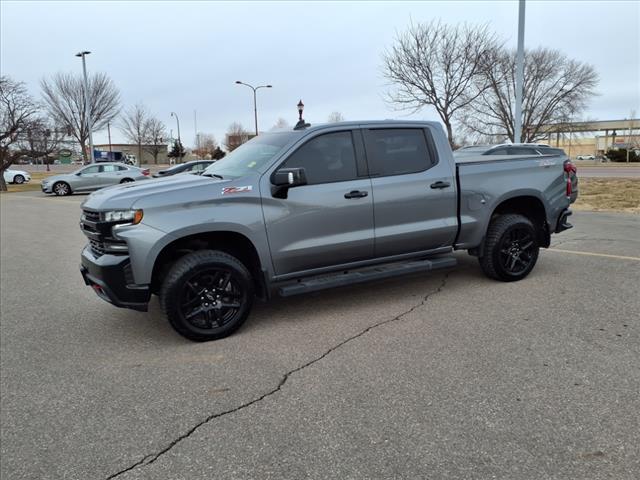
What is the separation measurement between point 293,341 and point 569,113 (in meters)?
37.9

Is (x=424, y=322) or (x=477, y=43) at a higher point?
(x=477, y=43)

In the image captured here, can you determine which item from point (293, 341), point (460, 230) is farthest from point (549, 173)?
point (293, 341)

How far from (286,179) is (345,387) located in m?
1.88

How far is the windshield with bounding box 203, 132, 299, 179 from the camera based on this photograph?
4.80 metres

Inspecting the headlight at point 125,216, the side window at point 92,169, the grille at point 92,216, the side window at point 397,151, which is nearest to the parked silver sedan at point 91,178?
the side window at point 92,169

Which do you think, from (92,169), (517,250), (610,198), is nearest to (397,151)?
(517,250)

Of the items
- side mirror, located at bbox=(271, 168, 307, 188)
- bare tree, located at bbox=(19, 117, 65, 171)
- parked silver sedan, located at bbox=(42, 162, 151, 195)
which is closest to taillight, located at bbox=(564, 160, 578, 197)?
side mirror, located at bbox=(271, 168, 307, 188)

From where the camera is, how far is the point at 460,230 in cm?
551

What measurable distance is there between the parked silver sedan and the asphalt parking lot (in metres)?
19.3

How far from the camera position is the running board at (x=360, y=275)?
469cm

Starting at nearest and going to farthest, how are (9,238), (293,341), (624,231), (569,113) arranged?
(293,341) → (624,231) → (9,238) → (569,113)

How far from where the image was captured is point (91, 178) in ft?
78.7

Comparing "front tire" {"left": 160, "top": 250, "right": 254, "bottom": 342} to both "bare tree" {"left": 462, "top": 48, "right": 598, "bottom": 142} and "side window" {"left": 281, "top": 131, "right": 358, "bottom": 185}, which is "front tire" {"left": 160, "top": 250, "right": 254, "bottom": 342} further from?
"bare tree" {"left": 462, "top": 48, "right": 598, "bottom": 142}

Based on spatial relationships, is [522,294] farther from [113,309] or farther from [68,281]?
[68,281]
